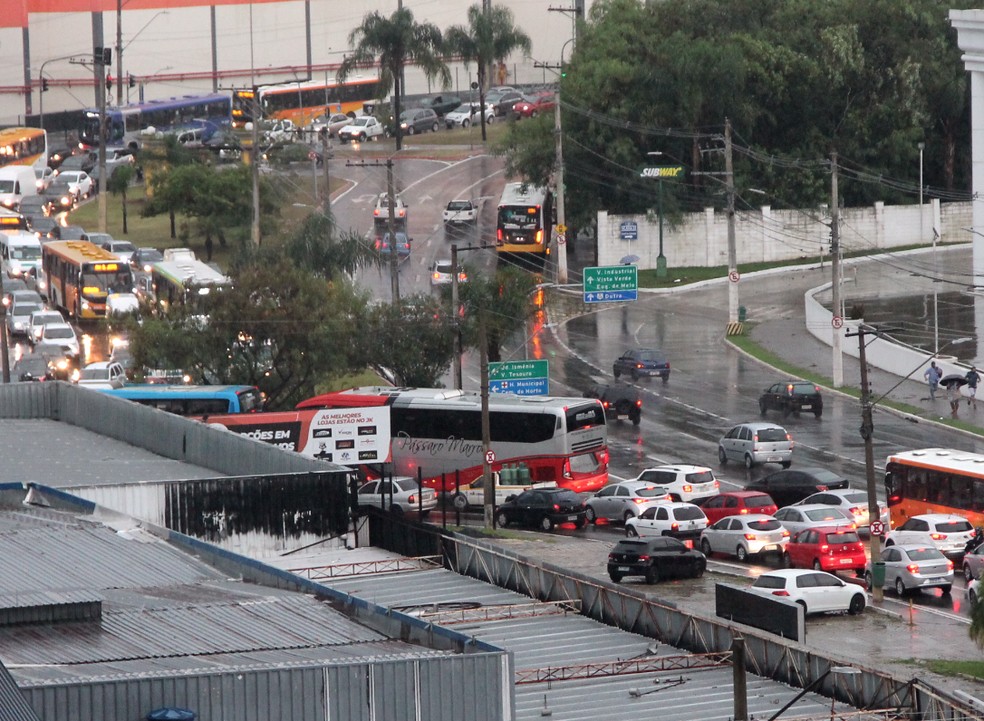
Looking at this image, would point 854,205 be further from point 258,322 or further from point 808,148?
point 258,322

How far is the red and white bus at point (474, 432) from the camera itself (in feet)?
177

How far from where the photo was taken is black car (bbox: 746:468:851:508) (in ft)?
162

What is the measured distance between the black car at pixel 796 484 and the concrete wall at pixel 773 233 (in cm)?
3862

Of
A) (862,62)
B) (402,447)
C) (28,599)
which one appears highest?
(862,62)

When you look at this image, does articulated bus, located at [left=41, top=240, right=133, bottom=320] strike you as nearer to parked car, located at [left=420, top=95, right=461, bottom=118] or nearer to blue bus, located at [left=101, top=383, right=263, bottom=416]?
blue bus, located at [left=101, top=383, right=263, bottom=416]

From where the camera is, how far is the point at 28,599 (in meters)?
24.0

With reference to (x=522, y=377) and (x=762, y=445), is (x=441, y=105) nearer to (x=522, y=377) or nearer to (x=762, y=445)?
(x=522, y=377)

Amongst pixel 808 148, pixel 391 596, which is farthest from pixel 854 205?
pixel 391 596

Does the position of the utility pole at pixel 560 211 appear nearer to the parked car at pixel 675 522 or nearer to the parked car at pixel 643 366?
the parked car at pixel 643 366

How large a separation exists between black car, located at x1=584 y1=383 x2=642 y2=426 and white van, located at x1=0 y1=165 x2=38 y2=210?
165 ft

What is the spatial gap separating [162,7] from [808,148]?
51980 mm

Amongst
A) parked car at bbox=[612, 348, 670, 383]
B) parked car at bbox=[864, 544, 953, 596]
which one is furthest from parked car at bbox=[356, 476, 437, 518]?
parked car at bbox=[612, 348, 670, 383]

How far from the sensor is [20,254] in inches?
3482

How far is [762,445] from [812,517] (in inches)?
408
